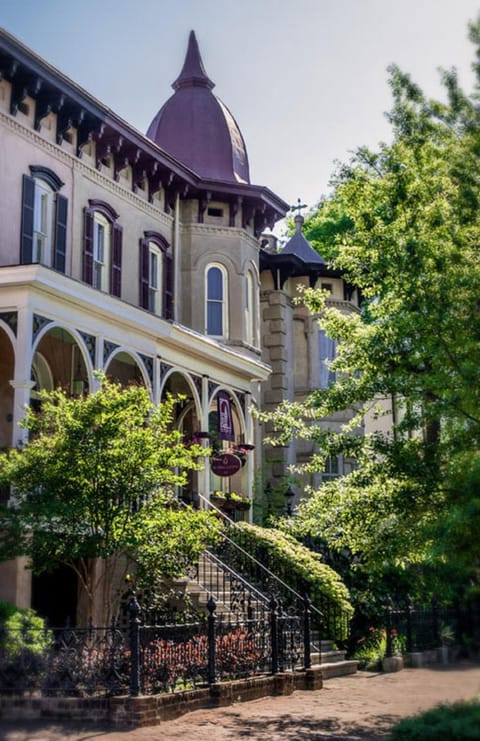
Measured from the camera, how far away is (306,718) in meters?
13.2

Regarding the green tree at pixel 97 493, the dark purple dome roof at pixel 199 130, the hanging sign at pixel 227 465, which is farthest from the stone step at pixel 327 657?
the dark purple dome roof at pixel 199 130

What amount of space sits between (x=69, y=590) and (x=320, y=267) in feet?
50.5

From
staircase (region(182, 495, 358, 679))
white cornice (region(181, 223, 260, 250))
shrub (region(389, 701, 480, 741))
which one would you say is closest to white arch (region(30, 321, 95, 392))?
staircase (region(182, 495, 358, 679))

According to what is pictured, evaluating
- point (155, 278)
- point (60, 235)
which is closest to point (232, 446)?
point (155, 278)

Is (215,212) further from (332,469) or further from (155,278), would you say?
(332,469)

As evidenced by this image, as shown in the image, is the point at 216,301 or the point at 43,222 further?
the point at 216,301

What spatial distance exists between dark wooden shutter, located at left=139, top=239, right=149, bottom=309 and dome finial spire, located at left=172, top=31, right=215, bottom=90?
21.2 feet

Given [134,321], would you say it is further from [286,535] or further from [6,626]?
[6,626]

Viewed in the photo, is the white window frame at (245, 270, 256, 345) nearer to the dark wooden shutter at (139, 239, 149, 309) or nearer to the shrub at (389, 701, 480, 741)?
the dark wooden shutter at (139, 239, 149, 309)

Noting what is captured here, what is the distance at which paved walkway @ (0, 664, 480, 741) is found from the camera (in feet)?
36.6

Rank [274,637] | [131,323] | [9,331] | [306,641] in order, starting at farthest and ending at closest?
[131,323]
[9,331]
[306,641]
[274,637]

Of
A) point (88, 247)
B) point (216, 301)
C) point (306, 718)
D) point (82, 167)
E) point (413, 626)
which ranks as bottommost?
point (306, 718)

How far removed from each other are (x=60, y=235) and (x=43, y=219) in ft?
1.66

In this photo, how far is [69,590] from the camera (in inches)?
800
